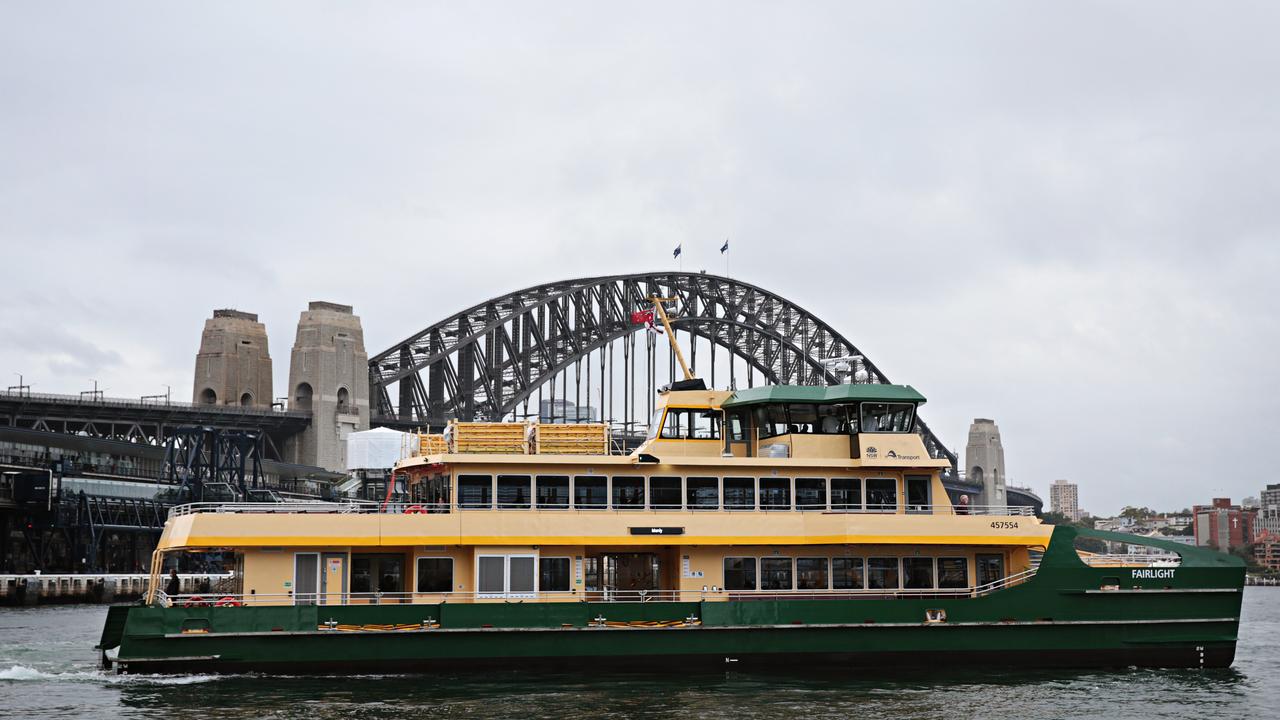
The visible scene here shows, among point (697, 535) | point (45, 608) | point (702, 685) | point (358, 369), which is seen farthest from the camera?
point (358, 369)

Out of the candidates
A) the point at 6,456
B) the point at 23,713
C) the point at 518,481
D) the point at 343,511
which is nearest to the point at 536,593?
the point at 518,481

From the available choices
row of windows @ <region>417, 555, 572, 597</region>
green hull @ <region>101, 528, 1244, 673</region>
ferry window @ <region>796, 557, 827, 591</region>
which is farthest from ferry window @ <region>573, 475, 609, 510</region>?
ferry window @ <region>796, 557, 827, 591</region>

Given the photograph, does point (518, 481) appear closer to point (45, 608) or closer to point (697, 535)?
point (697, 535)

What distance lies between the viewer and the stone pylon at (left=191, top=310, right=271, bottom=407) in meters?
96.3

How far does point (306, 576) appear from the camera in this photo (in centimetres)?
3025

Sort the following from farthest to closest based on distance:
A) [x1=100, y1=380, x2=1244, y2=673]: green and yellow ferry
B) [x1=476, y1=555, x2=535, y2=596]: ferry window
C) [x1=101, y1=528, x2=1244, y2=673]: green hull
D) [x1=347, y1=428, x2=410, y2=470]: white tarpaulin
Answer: [x1=347, y1=428, x2=410, y2=470]: white tarpaulin
[x1=476, y1=555, x2=535, y2=596]: ferry window
[x1=100, y1=380, x2=1244, y2=673]: green and yellow ferry
[x1=101, y1=528, x2=1244, y2=673]: green hull

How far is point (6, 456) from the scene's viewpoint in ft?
269

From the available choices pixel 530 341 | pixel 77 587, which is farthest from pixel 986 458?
pixel 77 587

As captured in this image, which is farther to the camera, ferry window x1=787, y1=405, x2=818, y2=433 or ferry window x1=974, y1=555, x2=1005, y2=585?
ferry window x1=787, y1=405, x2=818, y2=433

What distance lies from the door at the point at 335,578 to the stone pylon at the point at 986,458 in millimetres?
124541

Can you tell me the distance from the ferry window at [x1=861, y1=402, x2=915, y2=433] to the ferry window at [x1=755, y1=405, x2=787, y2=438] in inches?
72.0

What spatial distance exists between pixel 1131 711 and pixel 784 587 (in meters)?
7.90

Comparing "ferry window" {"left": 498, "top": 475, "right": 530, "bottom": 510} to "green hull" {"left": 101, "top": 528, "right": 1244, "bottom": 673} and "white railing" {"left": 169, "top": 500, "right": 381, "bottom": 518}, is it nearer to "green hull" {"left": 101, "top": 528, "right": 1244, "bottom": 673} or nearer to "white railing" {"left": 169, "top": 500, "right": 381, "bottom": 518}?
"green hull" {"left": 101, "top": 528, "right": 1244, "bottom": 673}

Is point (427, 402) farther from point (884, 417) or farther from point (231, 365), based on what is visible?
point (884, 417)
